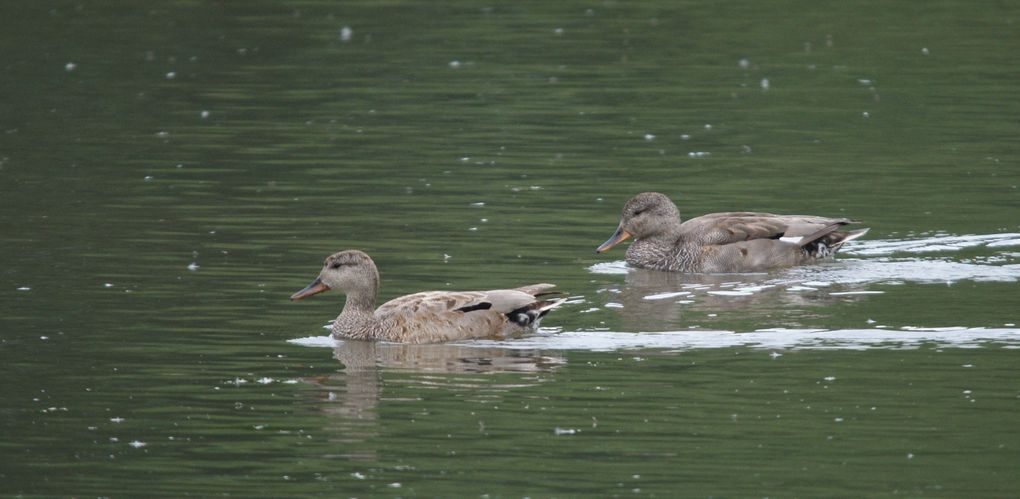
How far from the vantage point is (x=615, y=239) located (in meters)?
20.2

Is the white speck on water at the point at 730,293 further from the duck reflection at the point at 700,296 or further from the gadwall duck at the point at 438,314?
the gadwall duck at the point at 438,314

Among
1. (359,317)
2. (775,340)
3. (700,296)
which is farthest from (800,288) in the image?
(359,317)

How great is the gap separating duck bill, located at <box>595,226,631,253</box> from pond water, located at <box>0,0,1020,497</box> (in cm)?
24

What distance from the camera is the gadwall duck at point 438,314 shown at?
1569cm

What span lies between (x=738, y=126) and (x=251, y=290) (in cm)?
1280

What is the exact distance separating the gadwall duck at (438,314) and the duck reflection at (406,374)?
114 mm

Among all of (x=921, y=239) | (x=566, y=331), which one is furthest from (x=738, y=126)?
(x=566, y=331)

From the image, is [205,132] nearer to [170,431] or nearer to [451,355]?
[451,355]

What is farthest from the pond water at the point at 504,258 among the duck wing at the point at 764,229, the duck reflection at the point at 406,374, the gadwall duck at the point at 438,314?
the duck wing at the point at 764,229

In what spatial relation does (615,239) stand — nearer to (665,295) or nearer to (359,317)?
(665,295)

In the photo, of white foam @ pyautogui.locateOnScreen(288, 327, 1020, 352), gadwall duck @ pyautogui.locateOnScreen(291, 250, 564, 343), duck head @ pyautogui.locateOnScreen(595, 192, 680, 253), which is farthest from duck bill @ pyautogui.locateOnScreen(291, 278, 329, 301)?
duck head @ pyautogui.locateOnScreen(595, 192, 680, 253)

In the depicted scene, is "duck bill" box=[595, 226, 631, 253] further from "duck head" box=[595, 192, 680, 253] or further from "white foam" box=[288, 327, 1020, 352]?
"white foam" box=[288, 327, 1020, 352]

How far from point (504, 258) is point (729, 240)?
2349 mm

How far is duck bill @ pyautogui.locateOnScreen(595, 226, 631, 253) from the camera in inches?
790
